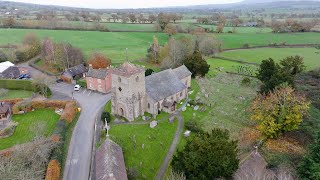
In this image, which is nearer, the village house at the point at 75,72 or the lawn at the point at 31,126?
the lawn at the point at 31,126

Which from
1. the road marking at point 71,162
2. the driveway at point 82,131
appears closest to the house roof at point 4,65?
the driveway at point 82,131

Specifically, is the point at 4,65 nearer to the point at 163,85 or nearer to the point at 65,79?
the point at 65,79

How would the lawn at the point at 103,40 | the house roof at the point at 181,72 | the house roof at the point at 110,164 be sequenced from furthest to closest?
the lawn at the point at 103,40 < the house roof at the point at 181,72 < the house roof at the point at 110,164

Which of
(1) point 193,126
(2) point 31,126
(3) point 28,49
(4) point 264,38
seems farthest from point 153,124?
(4) point 264,38

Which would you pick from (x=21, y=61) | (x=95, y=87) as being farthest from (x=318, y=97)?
(x=21, y=61)

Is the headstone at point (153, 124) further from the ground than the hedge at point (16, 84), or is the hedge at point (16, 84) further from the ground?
the hedge at point (16, 84)

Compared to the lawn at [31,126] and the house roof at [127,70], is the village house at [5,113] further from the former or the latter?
the house roof at [127,70]

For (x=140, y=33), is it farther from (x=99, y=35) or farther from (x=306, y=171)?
(x=306, y=171)

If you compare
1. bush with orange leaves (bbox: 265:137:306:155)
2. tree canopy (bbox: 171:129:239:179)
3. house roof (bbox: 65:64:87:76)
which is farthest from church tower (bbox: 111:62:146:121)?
house roof (bbox: 65:64:87:76)

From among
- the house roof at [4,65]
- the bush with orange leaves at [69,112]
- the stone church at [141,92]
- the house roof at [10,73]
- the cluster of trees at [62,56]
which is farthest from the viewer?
the cluster of trees at [62,56]
